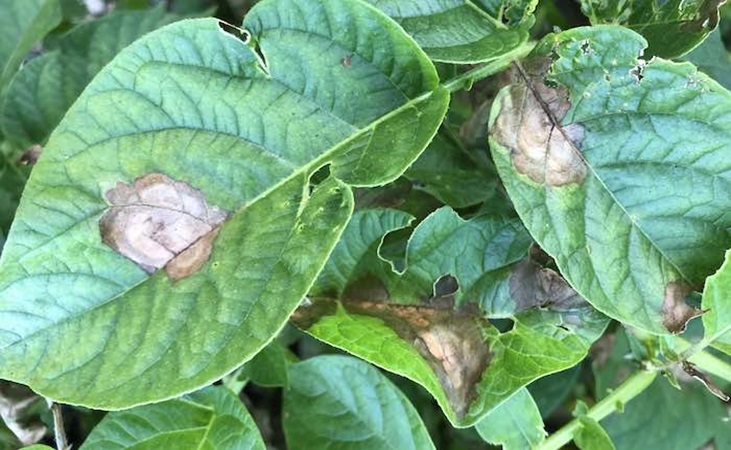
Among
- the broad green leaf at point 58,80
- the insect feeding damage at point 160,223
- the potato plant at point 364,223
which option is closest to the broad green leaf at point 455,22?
the potato plant at point 364,223

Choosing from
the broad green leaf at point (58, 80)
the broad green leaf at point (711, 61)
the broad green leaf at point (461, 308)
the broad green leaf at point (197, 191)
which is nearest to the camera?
the broad green leaf at point (197, 191)

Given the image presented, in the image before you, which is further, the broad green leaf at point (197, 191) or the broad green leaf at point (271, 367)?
the broad green leaf at point (271, 367)

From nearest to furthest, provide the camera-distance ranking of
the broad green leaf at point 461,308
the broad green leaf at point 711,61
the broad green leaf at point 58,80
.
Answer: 1. the broad green leaf at point 461,308
2. the broad green leaf at point 711,61
3. the broad green leaf at point 58,80

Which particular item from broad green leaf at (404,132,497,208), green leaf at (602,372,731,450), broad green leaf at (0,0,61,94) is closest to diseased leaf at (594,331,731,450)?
green leaf at (602,372,731,450)

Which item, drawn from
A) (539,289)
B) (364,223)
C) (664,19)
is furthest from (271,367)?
(664,19)

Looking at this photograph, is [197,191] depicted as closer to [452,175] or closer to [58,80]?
[452,175]

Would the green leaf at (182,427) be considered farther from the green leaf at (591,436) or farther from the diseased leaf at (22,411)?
the green leaf at (591,436)
